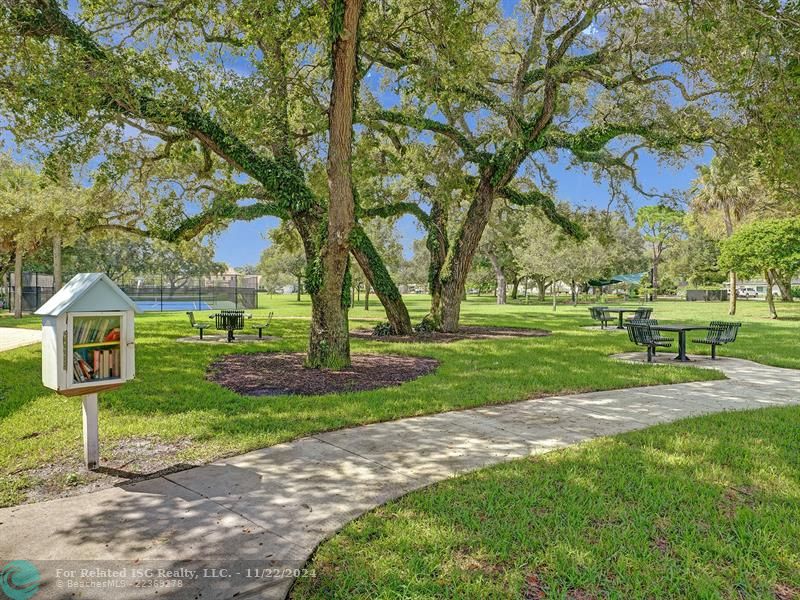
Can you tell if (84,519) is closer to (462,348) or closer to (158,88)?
(158,88)

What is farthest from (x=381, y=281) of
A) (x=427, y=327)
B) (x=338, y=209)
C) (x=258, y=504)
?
(x=258, y=504)

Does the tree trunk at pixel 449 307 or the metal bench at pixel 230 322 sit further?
the tree trunk at pixel 449 307

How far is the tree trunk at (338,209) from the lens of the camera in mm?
8133

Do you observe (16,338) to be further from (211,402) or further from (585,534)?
(585,534)

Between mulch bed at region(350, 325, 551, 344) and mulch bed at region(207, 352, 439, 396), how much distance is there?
3.47 m

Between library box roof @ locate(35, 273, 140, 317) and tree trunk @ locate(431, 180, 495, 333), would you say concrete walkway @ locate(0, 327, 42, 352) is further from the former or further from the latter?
tree trunk @ locate(431, 180, 495, 333)

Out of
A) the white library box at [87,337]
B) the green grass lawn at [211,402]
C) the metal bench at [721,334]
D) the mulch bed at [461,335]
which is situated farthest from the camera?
the mulch bed at [461,335]

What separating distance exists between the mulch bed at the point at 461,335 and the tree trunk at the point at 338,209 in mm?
5069

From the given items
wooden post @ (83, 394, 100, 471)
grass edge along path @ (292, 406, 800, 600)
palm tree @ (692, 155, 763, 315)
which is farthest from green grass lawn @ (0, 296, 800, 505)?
palm tree @ (692, 155, 763, 315)

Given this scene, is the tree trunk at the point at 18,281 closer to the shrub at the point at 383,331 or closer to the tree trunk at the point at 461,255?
the shrub at the point at 383,331

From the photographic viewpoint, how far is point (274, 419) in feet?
19.3

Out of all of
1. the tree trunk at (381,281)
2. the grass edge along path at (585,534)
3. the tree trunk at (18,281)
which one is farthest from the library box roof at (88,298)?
the tree trunk at (18,281)

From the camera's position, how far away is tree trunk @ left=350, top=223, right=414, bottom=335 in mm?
14195

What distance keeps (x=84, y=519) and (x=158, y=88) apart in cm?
825
